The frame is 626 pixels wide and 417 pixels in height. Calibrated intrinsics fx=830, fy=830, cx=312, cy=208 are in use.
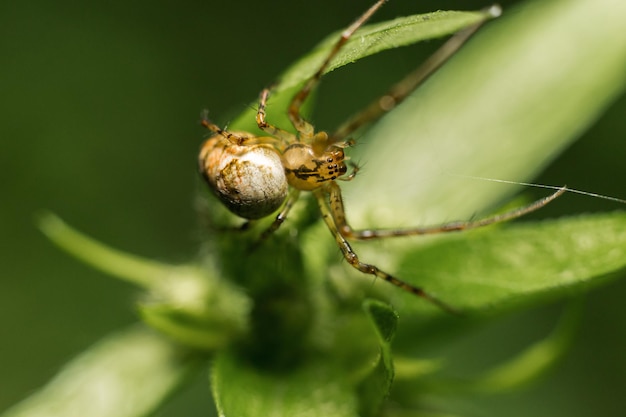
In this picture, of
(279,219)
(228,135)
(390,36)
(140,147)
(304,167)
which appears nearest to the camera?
(390,36)

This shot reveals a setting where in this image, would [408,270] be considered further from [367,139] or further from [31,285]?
[31,285]

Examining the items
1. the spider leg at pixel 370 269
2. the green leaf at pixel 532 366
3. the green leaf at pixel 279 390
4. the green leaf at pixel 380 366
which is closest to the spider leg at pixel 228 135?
the spider leg at pixel 370 269

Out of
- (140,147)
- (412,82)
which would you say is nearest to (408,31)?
(412,82)

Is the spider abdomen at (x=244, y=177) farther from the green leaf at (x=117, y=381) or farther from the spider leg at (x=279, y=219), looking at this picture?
the green leaf at (x=117, y=381)

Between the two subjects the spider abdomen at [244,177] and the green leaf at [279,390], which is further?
the spider abdomen at [244,177]

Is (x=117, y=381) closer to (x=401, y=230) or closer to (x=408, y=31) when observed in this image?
(x=401, y=230)

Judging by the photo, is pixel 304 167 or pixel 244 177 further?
pixel 304 167

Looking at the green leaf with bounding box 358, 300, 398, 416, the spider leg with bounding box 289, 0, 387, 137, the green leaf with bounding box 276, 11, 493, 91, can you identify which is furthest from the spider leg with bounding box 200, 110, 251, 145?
the green leaf with bounding box 358, 300, 398, 416
